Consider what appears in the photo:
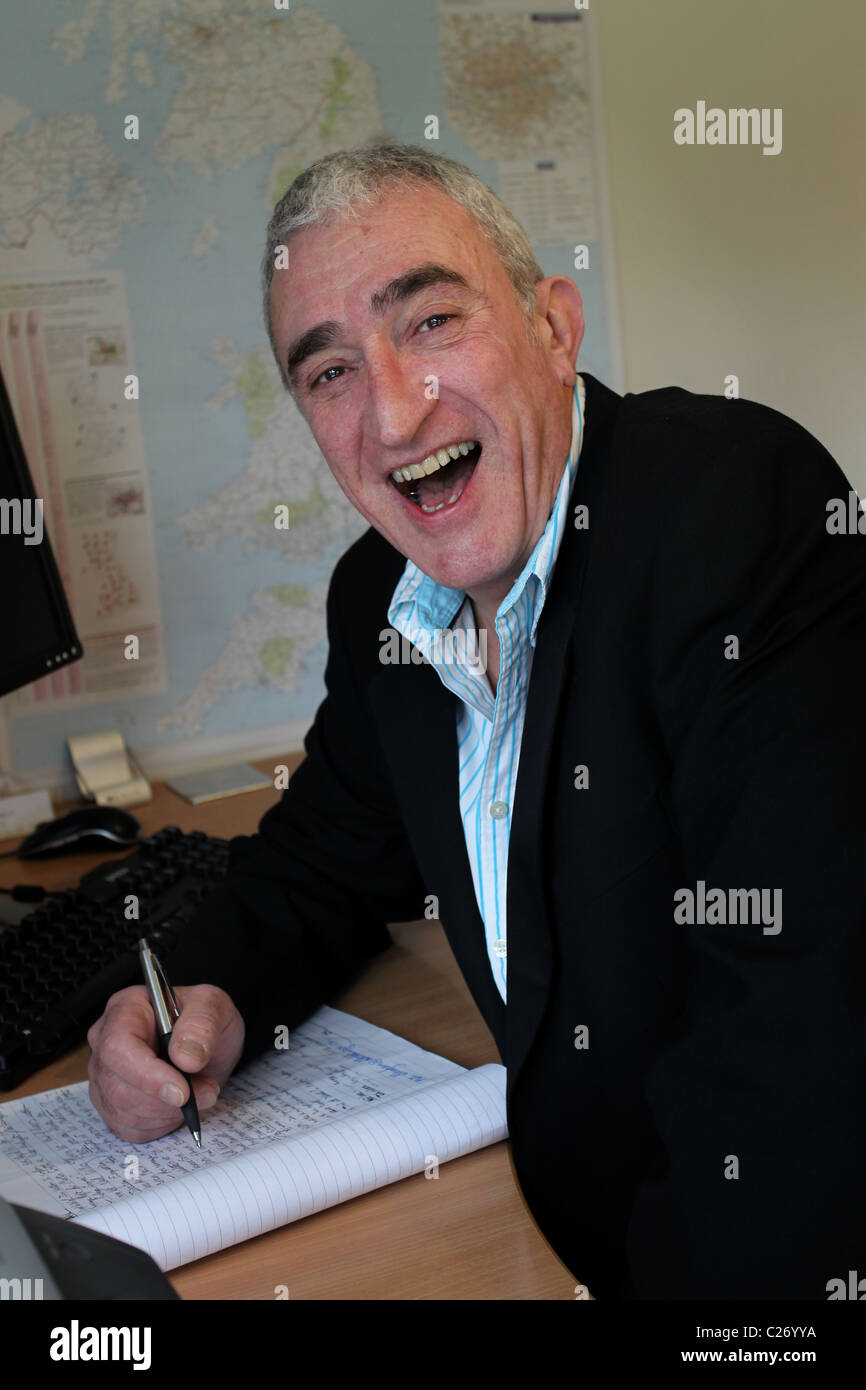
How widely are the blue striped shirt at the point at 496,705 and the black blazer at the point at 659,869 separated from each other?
0.02 m

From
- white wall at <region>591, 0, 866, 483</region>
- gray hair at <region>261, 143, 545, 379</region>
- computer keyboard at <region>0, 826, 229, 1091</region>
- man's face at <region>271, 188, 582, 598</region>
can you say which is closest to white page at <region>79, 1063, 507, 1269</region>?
computer keyboard at <region>0, 826, 229, 1091</region>

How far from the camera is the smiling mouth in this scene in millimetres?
1175

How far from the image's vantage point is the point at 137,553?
196 cm

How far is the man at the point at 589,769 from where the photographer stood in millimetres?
828

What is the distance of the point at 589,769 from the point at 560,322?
0.44m

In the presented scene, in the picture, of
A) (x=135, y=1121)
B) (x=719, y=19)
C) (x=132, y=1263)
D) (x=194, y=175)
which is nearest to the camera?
(x=132, y=1263)

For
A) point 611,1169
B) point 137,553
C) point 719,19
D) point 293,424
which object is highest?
point 719,19

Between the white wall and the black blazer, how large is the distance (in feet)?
3.64

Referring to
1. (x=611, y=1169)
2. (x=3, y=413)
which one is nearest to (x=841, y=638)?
(x=611, y=1169)

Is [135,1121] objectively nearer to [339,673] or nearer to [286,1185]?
[286,1185]

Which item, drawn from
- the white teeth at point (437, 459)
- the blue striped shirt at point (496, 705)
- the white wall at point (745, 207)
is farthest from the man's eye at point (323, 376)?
the white wall at point (745, 207)

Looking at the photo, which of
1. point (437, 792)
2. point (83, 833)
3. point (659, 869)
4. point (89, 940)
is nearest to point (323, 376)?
point (437, 792)

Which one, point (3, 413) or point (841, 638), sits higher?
point (3, 413)

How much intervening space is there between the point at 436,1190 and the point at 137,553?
1.23 meters
